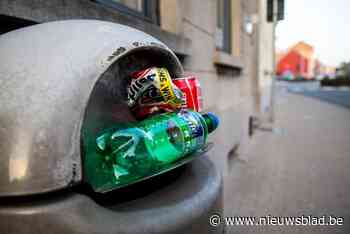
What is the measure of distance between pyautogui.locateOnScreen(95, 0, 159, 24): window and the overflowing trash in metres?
0.83

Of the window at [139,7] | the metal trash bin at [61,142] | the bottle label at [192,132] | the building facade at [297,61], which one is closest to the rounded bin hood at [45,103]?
the metal trash bin at [61,142]

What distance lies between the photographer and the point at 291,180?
302cm

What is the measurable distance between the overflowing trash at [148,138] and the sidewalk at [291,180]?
1.39 meters

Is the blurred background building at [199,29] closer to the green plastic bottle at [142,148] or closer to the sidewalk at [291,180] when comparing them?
the sidewalk at [291,180]

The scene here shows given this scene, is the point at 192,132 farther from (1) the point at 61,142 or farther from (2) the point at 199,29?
(2) the point at 199,29

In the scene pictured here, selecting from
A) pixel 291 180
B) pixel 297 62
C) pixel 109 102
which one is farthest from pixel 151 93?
pixel 297 62

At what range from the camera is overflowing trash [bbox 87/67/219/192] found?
0.79 metres

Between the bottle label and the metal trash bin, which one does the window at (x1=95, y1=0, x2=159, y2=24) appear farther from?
the bottle label

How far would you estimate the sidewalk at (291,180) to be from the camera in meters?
2.29

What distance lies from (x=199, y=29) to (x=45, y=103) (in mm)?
2265

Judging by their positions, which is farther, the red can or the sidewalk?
the sidewalk

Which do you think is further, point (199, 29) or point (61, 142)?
point (199, 29)

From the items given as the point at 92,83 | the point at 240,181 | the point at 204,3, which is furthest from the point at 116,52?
the point at 240,181

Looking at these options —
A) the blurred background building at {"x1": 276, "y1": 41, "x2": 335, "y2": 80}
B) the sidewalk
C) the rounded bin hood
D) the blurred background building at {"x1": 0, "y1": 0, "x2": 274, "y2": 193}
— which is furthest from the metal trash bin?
the blurred background building at {"x1": 276, "y1": 41, "x2": 335, "y2": 80}
